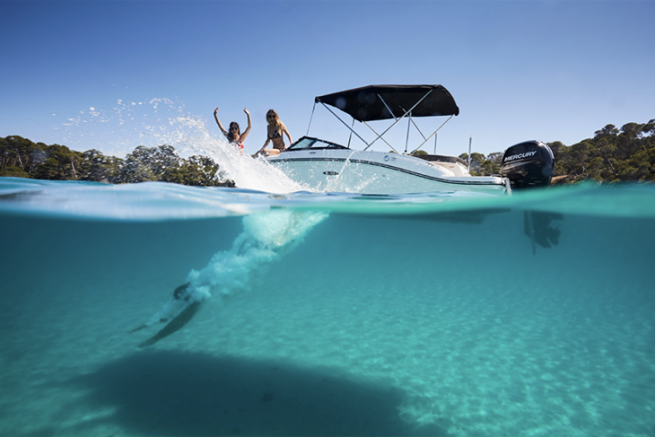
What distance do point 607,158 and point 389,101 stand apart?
4436 centimetres

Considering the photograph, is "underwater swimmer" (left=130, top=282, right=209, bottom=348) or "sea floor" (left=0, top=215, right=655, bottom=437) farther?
"underwater swimmer" (left=130, top=282, right=209, bottom=348)

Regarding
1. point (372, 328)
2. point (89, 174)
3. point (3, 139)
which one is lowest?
point (372, 328)

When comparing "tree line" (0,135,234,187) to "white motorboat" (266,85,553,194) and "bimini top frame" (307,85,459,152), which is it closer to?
"white motorboat" (266,85,553,194)

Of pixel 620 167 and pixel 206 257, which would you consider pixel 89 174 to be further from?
pixel 620 167

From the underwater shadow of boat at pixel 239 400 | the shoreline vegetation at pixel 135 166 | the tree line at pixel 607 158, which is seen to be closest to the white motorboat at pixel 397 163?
the shoreline vegetation at pixel 135 166

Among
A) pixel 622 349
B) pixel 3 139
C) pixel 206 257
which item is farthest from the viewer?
pixel 206 257

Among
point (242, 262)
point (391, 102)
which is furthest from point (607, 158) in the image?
point (242, 262)

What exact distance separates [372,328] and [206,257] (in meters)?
26.7

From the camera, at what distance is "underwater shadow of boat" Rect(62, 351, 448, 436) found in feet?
13.4

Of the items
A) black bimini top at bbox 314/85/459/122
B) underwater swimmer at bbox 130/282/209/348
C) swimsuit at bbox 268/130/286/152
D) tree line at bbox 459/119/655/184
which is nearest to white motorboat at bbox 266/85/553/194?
black bimini top at bbox 314/85/459/122

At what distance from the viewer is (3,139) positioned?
16812 mm

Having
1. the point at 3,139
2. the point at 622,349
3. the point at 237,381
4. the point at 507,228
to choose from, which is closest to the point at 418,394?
the point at 237,381

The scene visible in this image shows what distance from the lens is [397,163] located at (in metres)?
7.98

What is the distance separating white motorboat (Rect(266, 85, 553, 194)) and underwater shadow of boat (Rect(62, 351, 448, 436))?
466 cm
